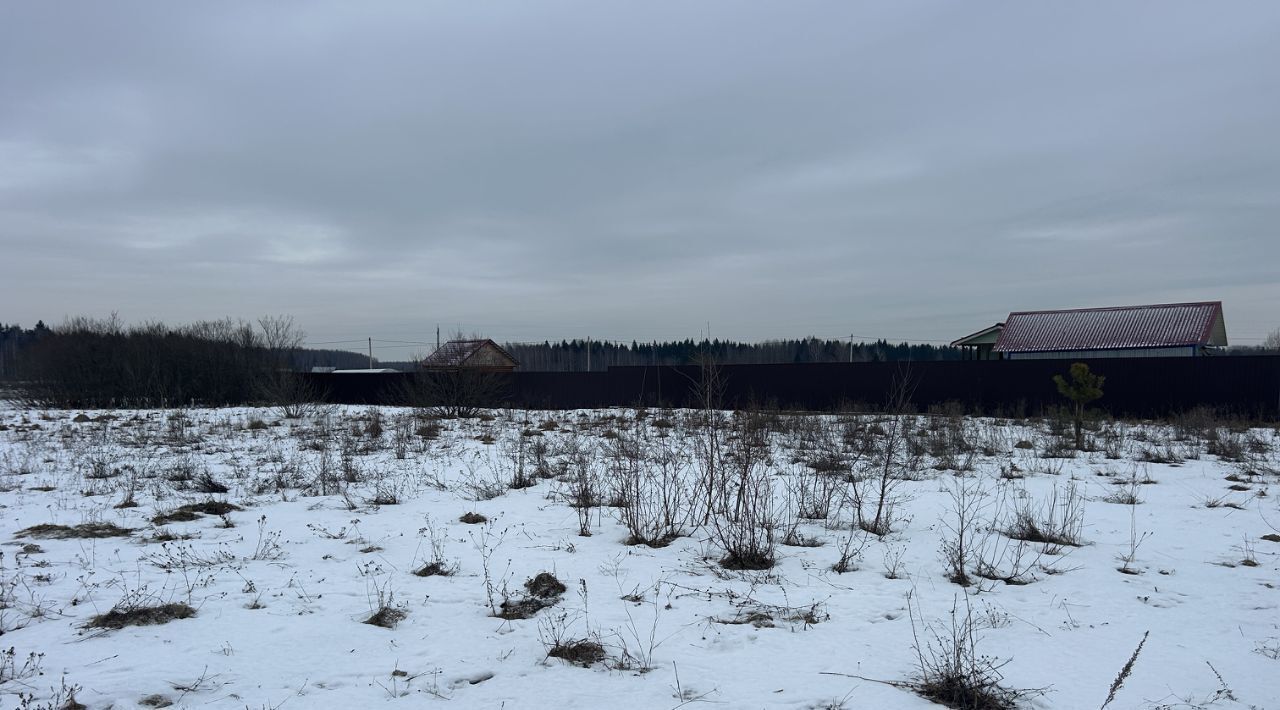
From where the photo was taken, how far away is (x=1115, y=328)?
24.8m

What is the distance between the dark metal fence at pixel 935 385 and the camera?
1666cm

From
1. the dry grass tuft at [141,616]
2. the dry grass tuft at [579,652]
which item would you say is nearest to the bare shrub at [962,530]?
the dry grass tuft at [579,652]

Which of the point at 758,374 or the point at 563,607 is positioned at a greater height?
the point at 758,374

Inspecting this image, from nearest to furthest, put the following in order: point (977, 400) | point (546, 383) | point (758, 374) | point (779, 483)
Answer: point (779, 483)
point (977, 400)
point (758, 374)
point (546, 383)

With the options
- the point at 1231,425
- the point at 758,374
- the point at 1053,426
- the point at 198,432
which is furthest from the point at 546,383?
the point at 1231,425

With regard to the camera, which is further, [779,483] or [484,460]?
[484,460]

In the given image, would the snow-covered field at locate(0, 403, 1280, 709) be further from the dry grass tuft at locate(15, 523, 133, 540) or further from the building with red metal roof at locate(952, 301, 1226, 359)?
the building with red metal roof at locate(952, 301, 1226, 359)

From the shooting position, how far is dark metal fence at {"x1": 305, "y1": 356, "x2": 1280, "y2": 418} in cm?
1666

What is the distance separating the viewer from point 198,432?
14930mm

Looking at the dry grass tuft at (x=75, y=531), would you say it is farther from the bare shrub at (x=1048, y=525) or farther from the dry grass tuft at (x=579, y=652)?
the bare shrub at (x=1048, y=525)

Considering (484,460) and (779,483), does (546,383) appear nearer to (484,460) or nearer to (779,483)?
(484,460)

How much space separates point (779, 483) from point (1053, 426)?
846 centimetres

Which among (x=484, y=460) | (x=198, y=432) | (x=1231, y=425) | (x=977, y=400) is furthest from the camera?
(x=977, y=400)

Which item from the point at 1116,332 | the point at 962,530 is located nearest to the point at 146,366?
the point at 962,530
